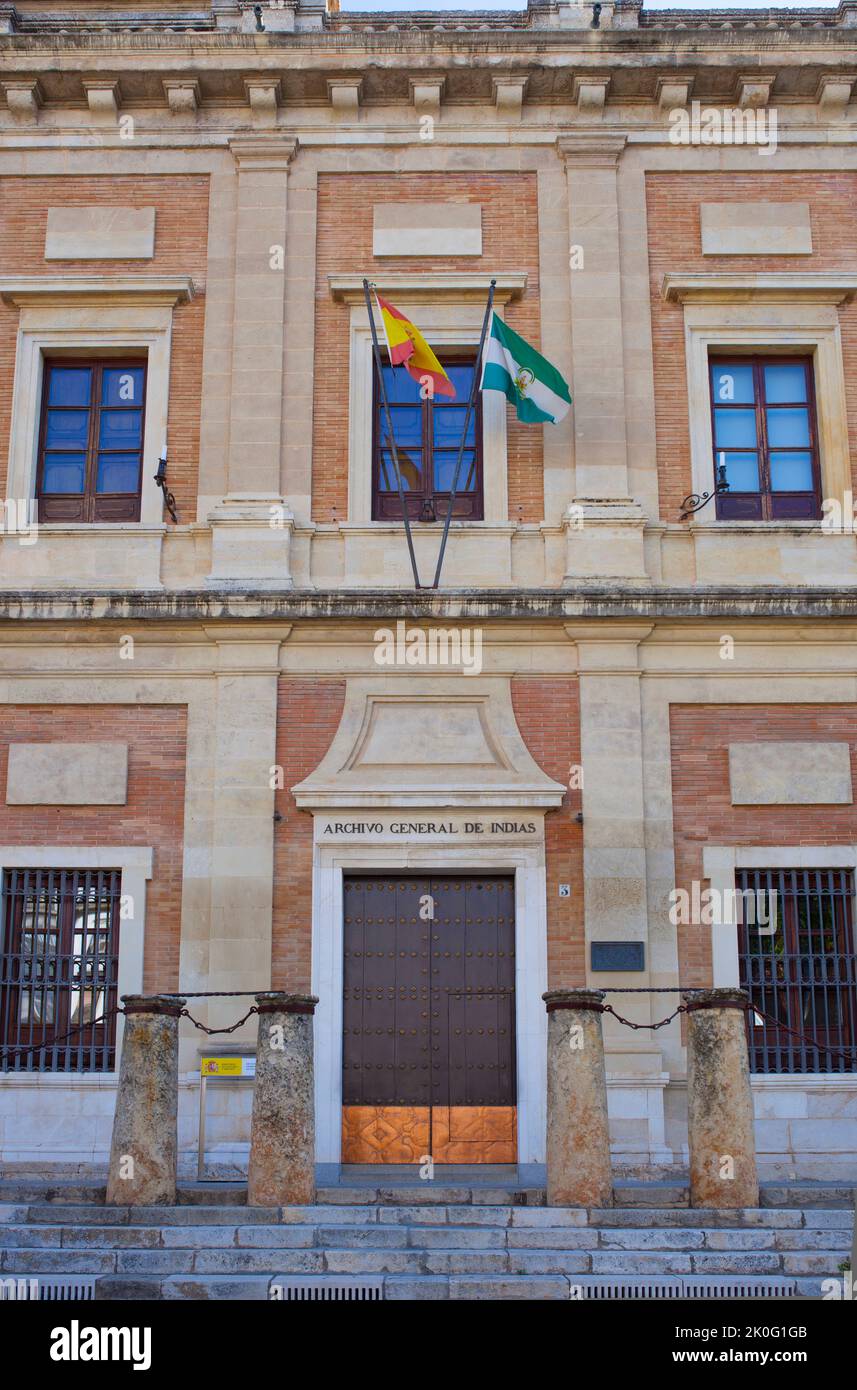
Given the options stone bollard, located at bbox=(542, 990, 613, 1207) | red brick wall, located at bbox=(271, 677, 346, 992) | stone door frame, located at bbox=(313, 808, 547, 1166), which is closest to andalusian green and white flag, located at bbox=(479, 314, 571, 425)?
red brick wall, located at bbox=(271, 677, 346, 992)

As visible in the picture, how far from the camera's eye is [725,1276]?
9.20m

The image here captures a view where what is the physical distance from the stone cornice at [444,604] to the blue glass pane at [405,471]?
1400 mm

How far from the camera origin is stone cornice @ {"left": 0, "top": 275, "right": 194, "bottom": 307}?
1565cm

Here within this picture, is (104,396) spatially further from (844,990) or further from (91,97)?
(844,990)

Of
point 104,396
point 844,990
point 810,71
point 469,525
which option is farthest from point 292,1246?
point 810,71

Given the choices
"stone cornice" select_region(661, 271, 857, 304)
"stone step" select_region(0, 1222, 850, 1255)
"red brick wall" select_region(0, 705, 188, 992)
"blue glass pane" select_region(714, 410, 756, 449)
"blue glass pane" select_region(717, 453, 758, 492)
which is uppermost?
"stone cornice" select_region(661, 271, 857, 304)

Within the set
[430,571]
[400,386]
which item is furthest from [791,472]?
[400,386]

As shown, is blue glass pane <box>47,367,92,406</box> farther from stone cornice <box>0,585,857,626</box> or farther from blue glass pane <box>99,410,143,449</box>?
stone cornice <box>0,585,857,626</box>

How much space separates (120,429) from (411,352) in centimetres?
310

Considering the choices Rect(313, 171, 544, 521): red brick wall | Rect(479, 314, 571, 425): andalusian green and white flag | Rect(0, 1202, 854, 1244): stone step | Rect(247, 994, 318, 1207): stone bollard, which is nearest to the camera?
Rect(0, 1202, 854, 1244): stone step

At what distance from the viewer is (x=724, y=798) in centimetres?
1453

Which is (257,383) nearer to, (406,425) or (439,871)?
(406,425)

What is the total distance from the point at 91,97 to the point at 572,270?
5253mm

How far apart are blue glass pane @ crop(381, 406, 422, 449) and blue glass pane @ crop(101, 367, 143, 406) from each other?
2.50 m
